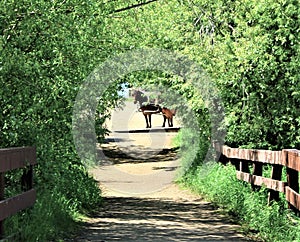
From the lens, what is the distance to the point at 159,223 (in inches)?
496

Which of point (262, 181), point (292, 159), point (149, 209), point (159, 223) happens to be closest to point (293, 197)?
point (292, 159)

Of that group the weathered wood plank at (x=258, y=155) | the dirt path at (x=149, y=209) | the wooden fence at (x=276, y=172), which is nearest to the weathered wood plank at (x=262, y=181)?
the wooden fence at (x=276, y=172)

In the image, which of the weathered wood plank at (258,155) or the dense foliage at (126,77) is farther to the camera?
the weathered wood plank at (258,155)

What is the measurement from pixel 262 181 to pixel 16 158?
489 cm

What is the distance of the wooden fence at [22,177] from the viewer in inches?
328

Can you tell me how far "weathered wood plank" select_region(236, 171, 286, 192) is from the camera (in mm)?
11072

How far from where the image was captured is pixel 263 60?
1587 cm

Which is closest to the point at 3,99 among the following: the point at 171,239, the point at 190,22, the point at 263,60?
the point at 171,239

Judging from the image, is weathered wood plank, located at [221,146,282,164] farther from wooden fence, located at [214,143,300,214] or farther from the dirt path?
the dirt path

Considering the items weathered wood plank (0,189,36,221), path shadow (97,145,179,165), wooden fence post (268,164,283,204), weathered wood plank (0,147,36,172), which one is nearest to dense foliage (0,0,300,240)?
weathered wood plank (0,189,36,221)

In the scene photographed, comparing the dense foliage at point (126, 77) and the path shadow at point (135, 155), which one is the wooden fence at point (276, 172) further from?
the path shadow at point (135, 155)

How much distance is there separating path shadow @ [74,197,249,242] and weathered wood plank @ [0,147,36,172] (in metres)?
1.43

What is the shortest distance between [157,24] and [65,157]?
8.82 metres

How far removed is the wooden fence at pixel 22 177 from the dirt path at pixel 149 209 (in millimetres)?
1054
